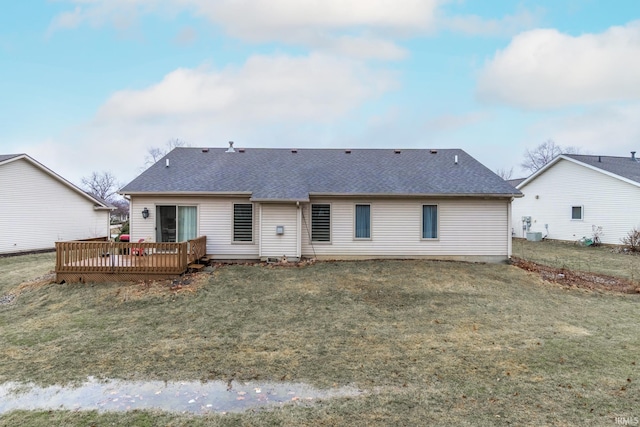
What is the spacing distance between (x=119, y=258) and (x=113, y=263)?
0.41 m

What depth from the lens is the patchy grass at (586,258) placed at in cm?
1265

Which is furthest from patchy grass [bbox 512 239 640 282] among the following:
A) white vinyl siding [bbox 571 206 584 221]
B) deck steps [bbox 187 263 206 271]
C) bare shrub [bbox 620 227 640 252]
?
deck steps [bbox 187 263 206 271]

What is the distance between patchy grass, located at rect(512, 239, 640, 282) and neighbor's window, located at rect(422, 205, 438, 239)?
4.85m

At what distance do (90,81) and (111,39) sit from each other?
3413mm

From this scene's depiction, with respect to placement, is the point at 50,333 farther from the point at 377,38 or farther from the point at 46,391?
the point at 377,38

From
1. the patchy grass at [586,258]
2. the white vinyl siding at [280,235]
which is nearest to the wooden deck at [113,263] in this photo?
the white vinyl siding at [280,235]

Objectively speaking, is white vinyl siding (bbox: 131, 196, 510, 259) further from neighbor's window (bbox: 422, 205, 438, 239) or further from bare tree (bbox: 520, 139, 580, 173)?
bare tree (bbox: 520, 139, 580, 173)

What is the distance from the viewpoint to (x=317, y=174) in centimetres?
1408

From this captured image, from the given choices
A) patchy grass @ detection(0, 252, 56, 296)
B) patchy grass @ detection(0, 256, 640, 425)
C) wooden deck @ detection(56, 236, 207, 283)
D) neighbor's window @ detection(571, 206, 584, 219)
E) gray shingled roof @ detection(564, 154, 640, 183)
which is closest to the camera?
patchy grass @ detection(0, 256, 640, 425)

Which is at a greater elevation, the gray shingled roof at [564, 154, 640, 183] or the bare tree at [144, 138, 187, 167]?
the bare tree at [144, 138, 187, 167]

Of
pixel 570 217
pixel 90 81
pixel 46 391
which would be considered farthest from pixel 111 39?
pixel 570 217

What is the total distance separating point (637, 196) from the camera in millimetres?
17656

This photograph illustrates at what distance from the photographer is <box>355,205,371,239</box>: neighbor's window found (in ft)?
42.2

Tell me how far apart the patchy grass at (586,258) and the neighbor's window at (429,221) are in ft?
15.9
